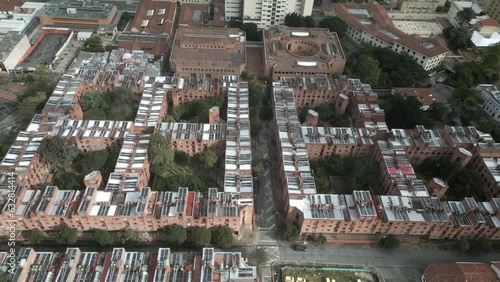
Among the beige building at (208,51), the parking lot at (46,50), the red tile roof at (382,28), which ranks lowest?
the parking lot at (46,50)

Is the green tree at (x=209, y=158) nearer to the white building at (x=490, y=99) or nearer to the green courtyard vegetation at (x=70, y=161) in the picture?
the green courtyard vegetation at (x=70, y=161)

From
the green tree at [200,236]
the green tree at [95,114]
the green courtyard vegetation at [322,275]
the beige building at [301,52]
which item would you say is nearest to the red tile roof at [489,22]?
the beige building at [301,52]

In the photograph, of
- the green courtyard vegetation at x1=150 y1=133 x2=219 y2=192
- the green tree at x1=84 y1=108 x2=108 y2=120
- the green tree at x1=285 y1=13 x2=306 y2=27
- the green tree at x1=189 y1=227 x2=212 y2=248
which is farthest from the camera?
the green tree at x1=285 y1=13 x2=306 y2=27

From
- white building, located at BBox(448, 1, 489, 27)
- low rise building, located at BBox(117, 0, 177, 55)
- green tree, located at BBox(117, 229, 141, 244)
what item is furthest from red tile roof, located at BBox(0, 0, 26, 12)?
white building, located at BBox(448, 1, 489, 27)

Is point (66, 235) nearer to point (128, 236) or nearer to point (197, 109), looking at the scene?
point (128, 236)

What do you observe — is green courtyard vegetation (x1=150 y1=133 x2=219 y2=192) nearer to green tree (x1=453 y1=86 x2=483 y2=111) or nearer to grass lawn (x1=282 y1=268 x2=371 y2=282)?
grass lawn (x1=282 y1=268 x2=371 y2=282)

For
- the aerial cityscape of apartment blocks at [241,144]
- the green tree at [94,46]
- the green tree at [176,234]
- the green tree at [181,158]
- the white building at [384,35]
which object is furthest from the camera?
the green tree at [94,46]
